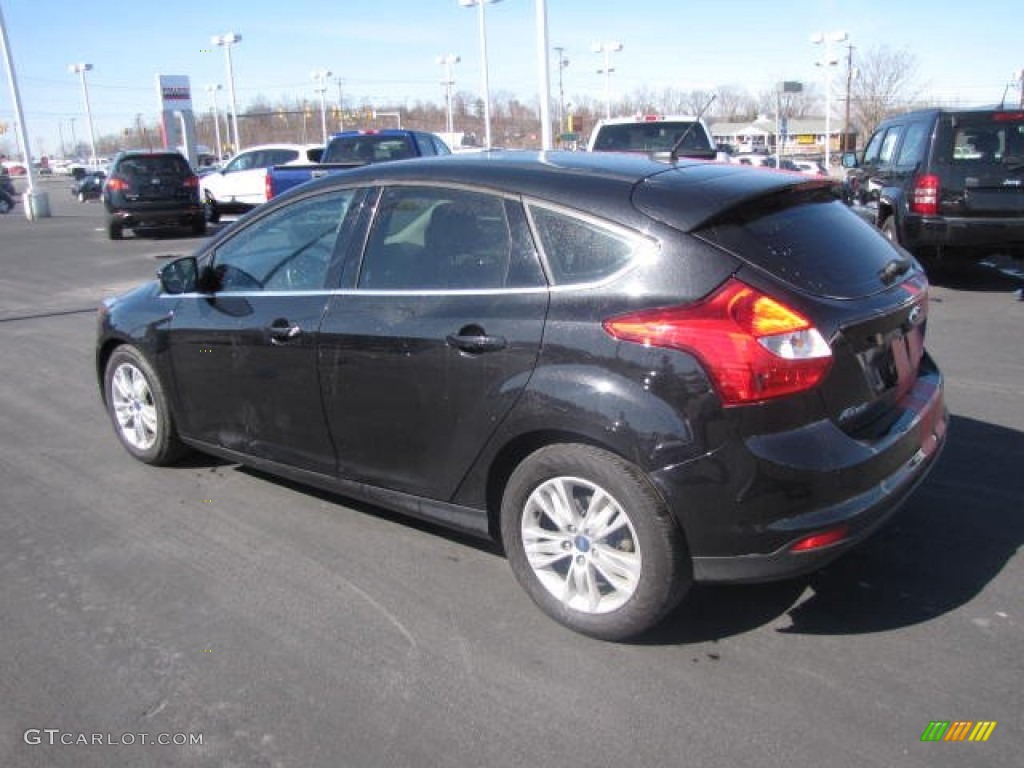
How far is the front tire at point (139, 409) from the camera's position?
4.82m

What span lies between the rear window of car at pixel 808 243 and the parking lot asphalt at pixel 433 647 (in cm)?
123

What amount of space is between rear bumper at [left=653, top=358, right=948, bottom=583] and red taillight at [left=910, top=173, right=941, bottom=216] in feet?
24.9

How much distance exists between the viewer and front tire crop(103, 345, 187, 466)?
4820mm

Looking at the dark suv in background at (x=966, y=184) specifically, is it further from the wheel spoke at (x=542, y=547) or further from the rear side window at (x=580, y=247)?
the wheel spoke at (x=542, y=547)

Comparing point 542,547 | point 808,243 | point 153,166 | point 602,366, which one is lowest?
point 542,547

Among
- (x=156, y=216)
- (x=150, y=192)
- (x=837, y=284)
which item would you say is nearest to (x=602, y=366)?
(x=837, y=284)

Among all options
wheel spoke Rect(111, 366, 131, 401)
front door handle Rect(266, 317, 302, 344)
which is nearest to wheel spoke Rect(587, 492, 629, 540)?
front door handle Rect(266, 317, 302, 344)

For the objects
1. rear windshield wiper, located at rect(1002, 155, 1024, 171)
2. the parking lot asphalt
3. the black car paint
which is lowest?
the parking lot asphalt

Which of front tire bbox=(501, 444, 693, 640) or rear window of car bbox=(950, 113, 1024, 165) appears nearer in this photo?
front tire bbox=(501, 444, 693, 640)

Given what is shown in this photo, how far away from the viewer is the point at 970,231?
933 centimetres

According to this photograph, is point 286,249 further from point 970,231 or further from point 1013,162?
point 1013,162

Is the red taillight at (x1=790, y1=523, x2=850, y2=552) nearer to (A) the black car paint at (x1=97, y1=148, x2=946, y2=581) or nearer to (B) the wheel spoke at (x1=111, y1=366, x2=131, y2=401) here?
(A) the black car paint at (x1=97, y1=148, x2=946, y2=581)

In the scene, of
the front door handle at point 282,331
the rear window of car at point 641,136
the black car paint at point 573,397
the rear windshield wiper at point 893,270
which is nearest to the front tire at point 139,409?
the black car paint at point 573,397

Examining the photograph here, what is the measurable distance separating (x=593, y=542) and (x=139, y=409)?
10.3 feet
